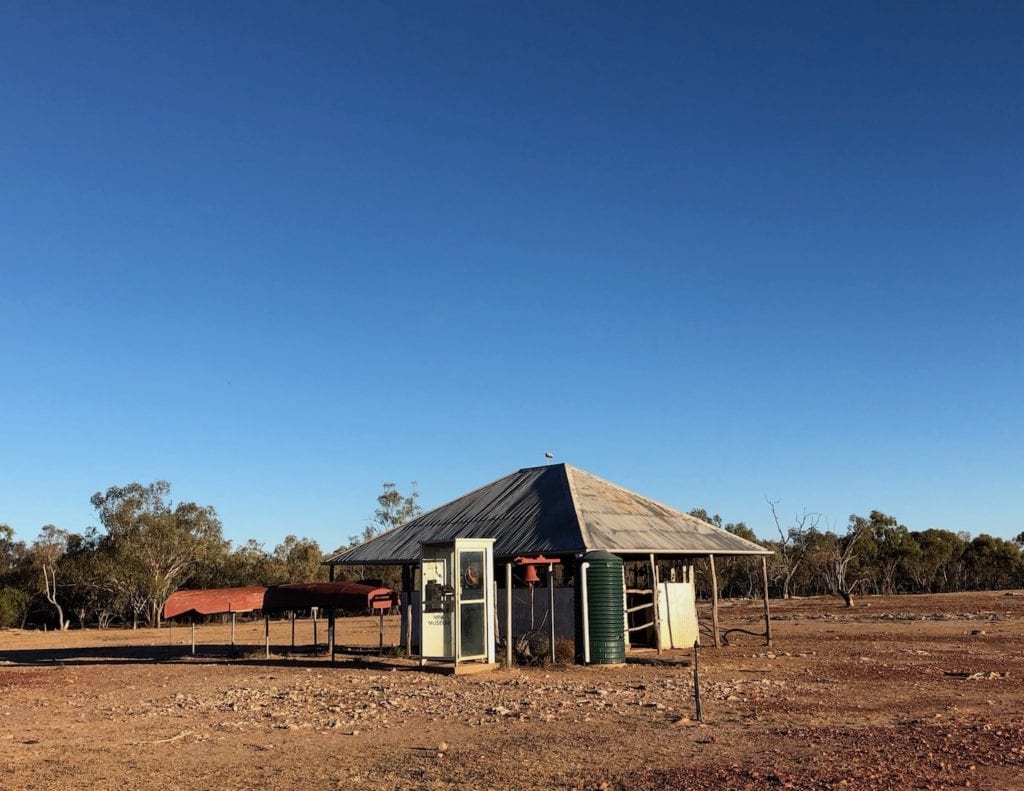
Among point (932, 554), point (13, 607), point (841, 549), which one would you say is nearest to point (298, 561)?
point (13, 607)

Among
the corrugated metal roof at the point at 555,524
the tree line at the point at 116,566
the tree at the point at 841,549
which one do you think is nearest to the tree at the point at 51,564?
the tree line at the point at 116,566

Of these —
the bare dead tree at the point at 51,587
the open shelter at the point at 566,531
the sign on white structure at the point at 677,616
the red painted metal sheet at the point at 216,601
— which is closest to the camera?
the open shelter at the point at 566,531

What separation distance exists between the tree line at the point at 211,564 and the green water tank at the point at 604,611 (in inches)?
748

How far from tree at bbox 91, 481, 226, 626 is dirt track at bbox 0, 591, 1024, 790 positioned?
102ft

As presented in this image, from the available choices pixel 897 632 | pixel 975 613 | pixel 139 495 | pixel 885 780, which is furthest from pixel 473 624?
pixel 139 495

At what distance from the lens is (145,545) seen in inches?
2032

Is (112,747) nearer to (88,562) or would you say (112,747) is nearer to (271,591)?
(271,591)

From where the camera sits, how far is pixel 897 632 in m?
28.9

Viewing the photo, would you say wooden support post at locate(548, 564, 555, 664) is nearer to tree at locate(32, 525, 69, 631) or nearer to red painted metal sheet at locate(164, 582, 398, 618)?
red painted metal sheet at locate(164, 582, 398, 618)

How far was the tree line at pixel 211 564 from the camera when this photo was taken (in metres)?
51.8

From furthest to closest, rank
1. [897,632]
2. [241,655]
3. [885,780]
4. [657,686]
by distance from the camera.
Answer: [897,632] → [241,655] → [657,686] → [885,780]

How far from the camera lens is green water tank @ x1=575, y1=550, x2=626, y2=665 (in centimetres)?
1997

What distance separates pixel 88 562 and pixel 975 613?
4575 centimetres

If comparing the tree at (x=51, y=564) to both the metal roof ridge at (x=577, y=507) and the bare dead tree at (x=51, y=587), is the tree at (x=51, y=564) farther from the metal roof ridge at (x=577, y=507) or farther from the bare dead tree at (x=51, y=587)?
the metal roof ridge at (x=577, y=507)
